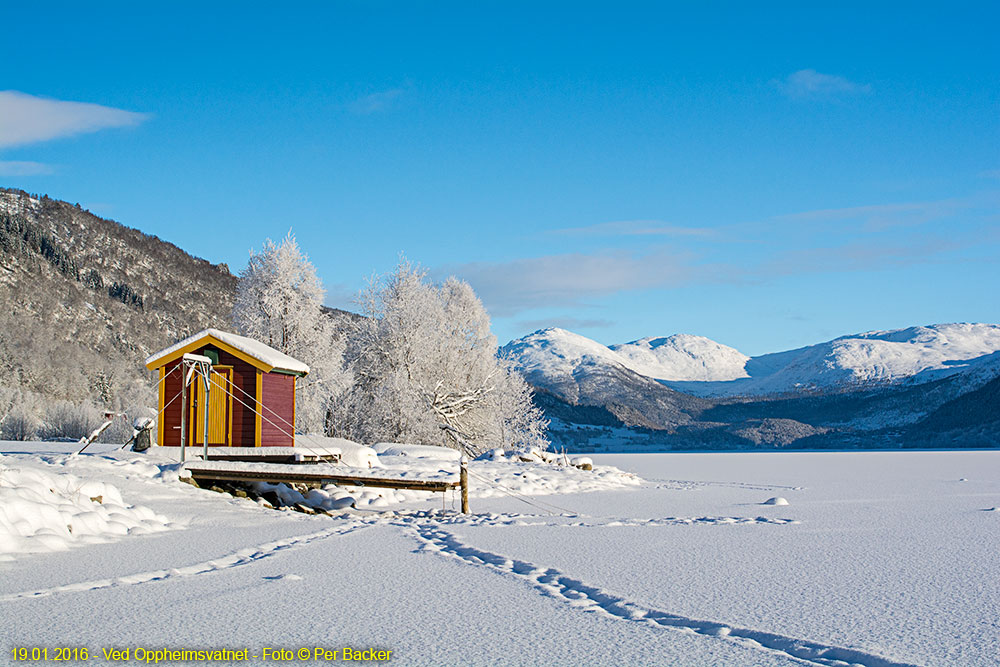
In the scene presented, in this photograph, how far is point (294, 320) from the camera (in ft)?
102

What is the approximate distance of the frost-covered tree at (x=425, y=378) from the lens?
1297 inches

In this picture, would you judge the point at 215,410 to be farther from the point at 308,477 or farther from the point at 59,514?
the point at 59,514

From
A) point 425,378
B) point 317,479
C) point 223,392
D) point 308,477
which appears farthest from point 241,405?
point 425,378

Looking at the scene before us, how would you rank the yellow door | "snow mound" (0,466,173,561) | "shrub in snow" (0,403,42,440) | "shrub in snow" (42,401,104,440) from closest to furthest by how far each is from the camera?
1. "snow mound" (0,466,173,561)
2. the yellow door
3. "shrub in snow" (42,401,104,440)
4. "shrub in snow" (0,403,42,440)

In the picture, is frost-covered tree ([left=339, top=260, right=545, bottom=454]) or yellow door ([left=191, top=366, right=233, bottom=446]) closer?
yellow door ([left=191, top=366, right=233, bottom=446])

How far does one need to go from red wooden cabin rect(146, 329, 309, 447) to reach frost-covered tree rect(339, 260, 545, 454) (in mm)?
11642

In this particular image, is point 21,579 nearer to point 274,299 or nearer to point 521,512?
point 521,512

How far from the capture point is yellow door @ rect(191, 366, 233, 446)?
2084cm

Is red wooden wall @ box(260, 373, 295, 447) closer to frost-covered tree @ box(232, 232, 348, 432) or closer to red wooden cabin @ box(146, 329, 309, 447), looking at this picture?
red wooden cabin @ box(146, 329, 309, 447)

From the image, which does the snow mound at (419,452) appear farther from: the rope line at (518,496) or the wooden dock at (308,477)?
the wooden dock at (308,477)

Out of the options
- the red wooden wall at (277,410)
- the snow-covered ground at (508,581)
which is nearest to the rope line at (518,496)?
the snow-covered ground at (508,581)

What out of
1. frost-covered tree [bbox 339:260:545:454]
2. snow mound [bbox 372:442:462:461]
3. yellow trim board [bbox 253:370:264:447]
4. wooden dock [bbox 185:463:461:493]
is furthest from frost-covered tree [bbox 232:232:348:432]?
wooden dock [bbox 185:463:461:493]

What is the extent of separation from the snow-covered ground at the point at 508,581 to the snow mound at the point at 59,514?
5cm

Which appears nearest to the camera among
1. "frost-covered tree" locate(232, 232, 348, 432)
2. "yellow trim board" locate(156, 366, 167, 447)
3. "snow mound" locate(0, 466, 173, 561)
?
"snow mound" locate(0, 466, 173, 561)
